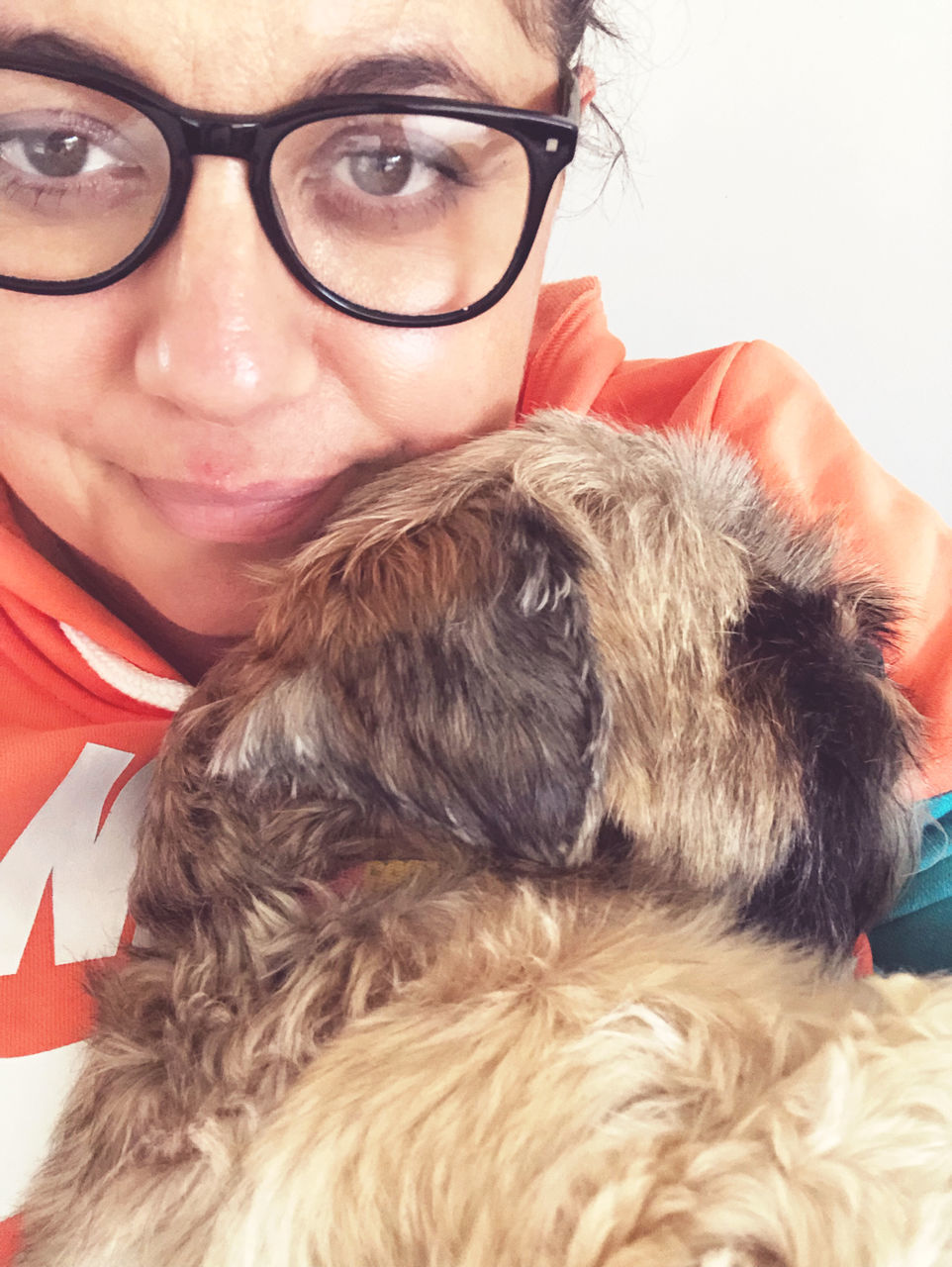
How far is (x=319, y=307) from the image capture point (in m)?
1.22

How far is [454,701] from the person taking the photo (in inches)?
40.1

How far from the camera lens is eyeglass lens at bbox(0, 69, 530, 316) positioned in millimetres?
1135

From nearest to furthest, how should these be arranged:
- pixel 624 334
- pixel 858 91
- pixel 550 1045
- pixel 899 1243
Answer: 1. pixel 899 1243
2. pixel 550 1045
3. pixel 858 91
4. pixel 624 334

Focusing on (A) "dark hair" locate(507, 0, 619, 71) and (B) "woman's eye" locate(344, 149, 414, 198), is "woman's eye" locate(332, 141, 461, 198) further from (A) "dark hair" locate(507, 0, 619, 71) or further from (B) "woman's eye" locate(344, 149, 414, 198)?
(A) "dark hair" locate(507, 0, 619, 71)

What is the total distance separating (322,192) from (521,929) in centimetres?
87

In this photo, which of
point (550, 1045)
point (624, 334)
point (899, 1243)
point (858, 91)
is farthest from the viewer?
point (624, 334)

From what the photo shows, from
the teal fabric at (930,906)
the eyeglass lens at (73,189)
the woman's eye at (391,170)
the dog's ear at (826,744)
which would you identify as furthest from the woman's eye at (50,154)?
the teal fabric at (930,906)

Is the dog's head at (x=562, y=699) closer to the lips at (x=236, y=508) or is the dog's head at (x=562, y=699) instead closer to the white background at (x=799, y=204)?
the lips at (x=236, y=508)

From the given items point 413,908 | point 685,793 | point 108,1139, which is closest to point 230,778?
point 413,908

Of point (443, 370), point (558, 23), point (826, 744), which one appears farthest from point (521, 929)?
point (558, 23)

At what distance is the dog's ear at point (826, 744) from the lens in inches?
46.3

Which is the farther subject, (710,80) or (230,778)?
(710,80)

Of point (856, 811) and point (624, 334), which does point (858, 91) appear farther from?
point (856, 811)

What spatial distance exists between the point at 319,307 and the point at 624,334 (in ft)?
7.89
